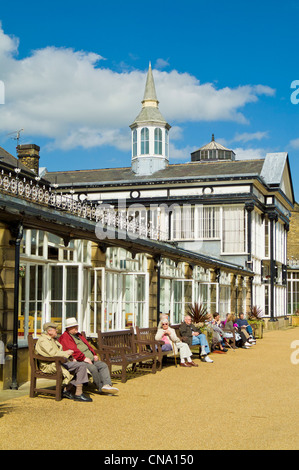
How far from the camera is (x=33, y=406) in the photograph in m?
8.70

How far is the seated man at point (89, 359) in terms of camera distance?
9.90m

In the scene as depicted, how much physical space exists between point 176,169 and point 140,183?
3.41m

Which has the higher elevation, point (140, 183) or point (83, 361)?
point (140, 183)

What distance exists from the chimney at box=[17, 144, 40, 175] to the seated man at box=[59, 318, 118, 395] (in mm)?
19646

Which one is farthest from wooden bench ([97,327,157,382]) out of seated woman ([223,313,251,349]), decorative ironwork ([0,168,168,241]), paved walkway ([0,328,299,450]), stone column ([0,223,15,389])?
seated woman ([223,313,251,349])

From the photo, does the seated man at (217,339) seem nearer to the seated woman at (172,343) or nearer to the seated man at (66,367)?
the seated woman at (172,343)

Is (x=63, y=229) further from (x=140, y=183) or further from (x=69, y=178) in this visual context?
(x=69, y=178)

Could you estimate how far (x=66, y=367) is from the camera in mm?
9547

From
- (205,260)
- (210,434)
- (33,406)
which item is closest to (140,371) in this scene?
(33,406)

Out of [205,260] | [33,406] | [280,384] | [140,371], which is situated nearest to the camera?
[33,406]

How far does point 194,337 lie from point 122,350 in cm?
472

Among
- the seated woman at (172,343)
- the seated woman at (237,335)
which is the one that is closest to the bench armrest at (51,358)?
the seated woman at (172,343)

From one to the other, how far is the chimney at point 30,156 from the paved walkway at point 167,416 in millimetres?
18292
